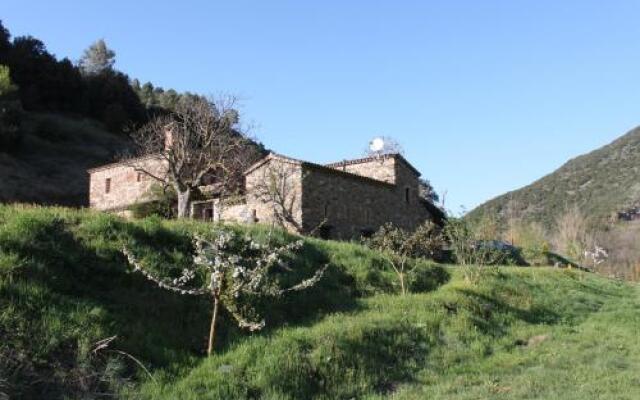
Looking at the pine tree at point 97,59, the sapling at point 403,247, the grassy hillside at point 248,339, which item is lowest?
the grassy hillside at point 248,339

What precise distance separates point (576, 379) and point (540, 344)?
252 centimetres

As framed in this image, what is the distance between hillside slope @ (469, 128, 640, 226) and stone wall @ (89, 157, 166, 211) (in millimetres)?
28669

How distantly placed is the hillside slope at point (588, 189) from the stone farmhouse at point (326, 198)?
68.3ft

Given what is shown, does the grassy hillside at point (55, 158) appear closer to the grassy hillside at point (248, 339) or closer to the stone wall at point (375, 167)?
the stone wall at point (375, 167)

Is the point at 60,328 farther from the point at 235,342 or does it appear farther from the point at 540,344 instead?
the point at 540,344

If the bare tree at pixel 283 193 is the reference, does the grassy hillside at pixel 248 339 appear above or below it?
below

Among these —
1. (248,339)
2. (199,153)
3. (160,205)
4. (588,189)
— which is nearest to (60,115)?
(160,205)

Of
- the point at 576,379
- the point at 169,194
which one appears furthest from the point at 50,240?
the point at 169,194

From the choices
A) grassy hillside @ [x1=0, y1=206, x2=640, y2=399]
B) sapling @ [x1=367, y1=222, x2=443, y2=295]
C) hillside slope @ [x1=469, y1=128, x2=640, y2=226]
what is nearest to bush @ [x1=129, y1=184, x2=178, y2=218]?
sapling @ [x1=367, y1=222, x2=443, y2=295]

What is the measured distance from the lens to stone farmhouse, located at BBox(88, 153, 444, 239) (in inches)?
1111

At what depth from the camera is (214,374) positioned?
748cm

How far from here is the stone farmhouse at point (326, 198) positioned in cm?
2822

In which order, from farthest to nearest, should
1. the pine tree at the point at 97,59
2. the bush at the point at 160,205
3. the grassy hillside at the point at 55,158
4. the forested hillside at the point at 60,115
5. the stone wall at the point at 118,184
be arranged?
the pine tree at the point at 97,59 < the forested hillside at the point at 60,115 < the grassy hillside at the point at 55,158 < the stone wall at the point at 118,184 < the bush at the point at 160,205

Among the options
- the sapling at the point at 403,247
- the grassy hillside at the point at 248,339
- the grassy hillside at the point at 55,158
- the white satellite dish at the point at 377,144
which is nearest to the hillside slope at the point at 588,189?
the white satellite dish at the point at 377,144
